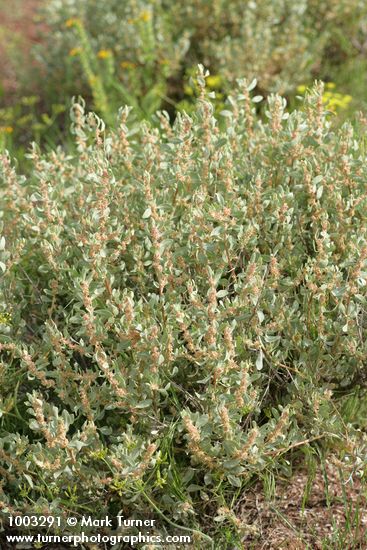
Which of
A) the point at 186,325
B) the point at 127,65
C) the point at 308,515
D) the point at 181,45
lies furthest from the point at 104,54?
the point at 308,515

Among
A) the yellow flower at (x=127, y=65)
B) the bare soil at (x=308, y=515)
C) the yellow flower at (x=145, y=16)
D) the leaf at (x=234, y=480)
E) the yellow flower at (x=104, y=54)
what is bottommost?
the bare soil at (x=308, y=515)

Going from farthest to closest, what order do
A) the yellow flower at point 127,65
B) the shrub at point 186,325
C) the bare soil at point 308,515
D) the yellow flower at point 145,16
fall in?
1. the yellow flower at point 127,65
2. the yellow flower at point 145,16
3. the bare soil at point 308,515
4. the shrub at point 186,325

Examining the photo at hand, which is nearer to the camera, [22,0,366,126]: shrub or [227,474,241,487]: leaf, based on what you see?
[227,474,241,487]: leaf

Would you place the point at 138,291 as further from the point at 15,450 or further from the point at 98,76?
the point at 98,76

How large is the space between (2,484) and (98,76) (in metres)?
3.39

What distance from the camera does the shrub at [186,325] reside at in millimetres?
2305

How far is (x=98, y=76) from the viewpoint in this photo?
17.2 feet

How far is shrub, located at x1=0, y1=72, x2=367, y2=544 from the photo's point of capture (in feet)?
7.56

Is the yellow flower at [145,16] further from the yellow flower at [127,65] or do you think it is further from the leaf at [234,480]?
the leaf at [234,480]

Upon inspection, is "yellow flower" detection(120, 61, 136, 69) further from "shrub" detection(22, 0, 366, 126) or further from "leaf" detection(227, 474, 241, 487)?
"leaf" detection(227, 474, 241, 487)

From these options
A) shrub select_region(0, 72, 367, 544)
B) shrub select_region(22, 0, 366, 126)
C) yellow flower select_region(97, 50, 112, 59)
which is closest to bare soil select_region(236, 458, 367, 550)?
shrub select_region(0, 72, 367, 544)

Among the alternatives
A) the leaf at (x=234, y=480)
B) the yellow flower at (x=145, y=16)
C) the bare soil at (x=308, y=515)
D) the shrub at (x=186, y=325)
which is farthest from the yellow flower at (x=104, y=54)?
the leaf at (x=234, y=480)

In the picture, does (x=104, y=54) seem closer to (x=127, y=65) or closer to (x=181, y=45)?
(x=127, y=65)

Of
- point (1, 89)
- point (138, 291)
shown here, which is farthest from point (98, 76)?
point (138, 291)
